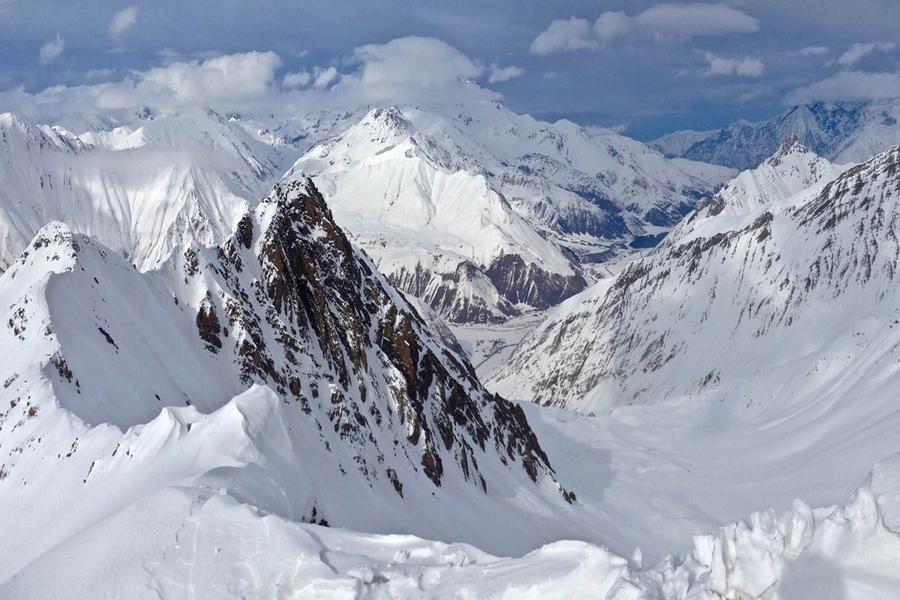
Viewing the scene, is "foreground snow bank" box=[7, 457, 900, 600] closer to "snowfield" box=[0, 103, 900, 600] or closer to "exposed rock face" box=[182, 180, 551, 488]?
"snowfield" box=[0, 103, 900, 600]

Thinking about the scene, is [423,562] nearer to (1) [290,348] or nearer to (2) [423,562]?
(2) [423,562]

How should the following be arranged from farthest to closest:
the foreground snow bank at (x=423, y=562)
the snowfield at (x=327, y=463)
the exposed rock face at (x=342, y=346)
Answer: the exposed rock face at (x=342, y=346) < the snowfield at (x=327, y=463) < the foreground snow bank at (x=423, y=562)

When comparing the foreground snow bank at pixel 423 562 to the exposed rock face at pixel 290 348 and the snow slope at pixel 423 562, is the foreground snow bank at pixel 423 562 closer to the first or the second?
the snow slope at pixel 423 562

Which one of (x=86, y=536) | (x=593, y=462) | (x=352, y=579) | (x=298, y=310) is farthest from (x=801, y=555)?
(x=593, y=462)

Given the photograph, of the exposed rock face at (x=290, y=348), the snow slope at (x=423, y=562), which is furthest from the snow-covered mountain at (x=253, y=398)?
the snow slope at (x=423, y=562)

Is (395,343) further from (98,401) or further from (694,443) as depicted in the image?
(694,443)
